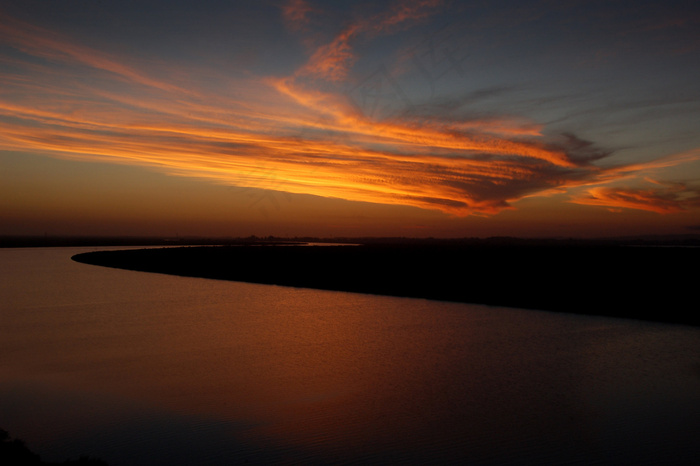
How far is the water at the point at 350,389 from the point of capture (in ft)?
26.0

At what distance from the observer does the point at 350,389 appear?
11148 mm

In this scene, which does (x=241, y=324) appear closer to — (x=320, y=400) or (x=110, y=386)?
(x=110, y=386)

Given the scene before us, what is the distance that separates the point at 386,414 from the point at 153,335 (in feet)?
36.8

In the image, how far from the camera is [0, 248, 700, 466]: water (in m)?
7.94

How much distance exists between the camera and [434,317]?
22.2 metres

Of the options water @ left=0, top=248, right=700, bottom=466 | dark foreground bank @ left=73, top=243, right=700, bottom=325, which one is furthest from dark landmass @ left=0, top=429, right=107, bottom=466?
dark foreground bank @ left=73, top=243, right=700, bottom=325

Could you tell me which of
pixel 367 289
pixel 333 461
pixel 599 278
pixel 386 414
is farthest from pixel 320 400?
pixel 599 278

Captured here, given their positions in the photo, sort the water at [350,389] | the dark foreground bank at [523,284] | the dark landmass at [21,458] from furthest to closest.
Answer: the dark foreground bank at [523,284] < the water at [350,389] < the dark landmass at [21,458]

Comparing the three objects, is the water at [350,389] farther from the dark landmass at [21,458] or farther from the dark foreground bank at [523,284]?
the dark foreground bank at [523,284]

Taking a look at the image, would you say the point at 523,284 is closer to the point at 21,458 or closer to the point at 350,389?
the point at 350,389

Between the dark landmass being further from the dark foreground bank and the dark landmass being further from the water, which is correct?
the dark foreground bank

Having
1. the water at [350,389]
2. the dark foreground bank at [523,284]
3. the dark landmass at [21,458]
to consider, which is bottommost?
the water at [350,389]

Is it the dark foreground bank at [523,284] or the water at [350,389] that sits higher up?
the dark foreground bank at [523,284]

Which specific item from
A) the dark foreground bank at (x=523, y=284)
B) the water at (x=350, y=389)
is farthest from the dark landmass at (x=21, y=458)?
the dark foreground bank at (x=523, y=284)
